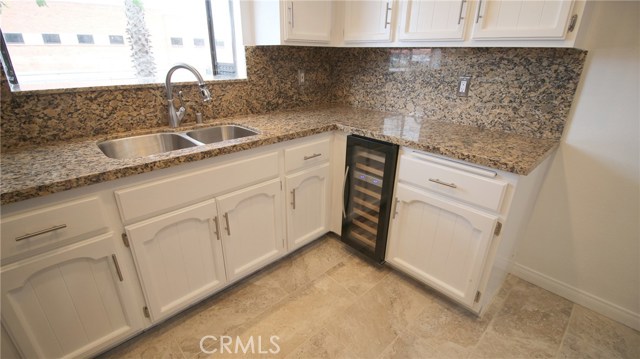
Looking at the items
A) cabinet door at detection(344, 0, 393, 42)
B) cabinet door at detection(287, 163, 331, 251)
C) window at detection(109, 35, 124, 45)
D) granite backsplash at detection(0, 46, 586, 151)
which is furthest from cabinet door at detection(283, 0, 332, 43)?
window at detection(109, 35, 124, 45)

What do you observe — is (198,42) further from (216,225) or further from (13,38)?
(216,225)

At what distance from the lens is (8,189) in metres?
0.92

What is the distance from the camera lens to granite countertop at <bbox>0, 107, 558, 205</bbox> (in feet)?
3.35

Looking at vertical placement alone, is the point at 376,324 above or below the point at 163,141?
below

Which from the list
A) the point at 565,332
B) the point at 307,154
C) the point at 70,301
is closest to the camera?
the point at 70,301

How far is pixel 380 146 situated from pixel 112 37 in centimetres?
162

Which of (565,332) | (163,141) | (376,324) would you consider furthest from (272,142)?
(565,332)

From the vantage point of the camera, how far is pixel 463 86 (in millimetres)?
1785

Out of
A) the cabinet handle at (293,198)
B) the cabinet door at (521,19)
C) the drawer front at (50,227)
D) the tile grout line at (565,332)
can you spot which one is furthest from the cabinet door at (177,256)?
the tile grout line at (565,332)

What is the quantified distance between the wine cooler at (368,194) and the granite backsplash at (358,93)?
0.58 meters

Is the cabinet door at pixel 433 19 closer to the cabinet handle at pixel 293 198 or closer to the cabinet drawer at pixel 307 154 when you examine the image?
the cabinet drawer at pixel 307 154

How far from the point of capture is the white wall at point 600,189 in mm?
1321

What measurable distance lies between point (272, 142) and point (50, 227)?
0.93m

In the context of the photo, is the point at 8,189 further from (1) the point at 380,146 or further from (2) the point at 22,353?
(1) the point at 380,146
